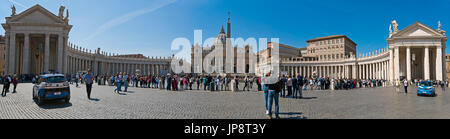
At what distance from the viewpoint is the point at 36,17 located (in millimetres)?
35000

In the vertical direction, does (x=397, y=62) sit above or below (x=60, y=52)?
below

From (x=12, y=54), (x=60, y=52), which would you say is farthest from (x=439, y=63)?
(x=12, y=54)

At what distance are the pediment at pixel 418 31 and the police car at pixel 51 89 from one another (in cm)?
4741

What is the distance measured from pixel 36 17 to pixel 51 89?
120ft

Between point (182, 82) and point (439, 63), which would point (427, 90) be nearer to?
point (182, 82)

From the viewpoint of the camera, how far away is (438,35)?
34875 millimetres

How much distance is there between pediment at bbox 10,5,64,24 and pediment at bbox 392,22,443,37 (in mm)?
60743

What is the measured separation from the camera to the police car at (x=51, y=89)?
919cm

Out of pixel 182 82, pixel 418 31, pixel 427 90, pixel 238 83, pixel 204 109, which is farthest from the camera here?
pixel 418 31

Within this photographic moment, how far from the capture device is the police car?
362 inches
